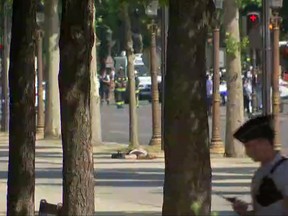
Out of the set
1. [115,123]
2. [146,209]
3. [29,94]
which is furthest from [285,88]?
[29,94]

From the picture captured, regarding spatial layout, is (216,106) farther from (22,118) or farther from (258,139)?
(258,139)

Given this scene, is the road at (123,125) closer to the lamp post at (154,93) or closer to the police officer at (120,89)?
the police officer at (120,89)

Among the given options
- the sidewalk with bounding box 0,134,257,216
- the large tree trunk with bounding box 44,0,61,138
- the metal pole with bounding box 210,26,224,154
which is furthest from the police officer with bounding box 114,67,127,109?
the metal pole with bounding box 210,26,224,154

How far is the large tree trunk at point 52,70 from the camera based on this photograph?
121 ft

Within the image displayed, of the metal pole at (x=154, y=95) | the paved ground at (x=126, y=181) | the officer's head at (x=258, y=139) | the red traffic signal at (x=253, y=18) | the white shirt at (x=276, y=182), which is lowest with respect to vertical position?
the paved ground at (x=126, y=181)

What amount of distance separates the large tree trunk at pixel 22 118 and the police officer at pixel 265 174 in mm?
5996

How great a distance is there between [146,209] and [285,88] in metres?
49.6

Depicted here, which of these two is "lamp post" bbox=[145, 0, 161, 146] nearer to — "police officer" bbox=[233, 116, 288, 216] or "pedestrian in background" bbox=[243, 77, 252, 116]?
"pedestrian in background" bbox=[243, 77, 252, 116]

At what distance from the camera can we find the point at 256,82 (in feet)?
181

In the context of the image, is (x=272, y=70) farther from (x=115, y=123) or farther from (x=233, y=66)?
(x=115, y=123)

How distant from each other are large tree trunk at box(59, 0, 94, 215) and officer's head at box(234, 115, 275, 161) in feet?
13.5

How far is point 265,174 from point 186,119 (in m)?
1.45

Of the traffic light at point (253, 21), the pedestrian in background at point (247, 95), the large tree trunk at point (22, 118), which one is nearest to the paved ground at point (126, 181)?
the large tree trunk at point (22, 118)

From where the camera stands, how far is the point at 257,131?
27.0ft
